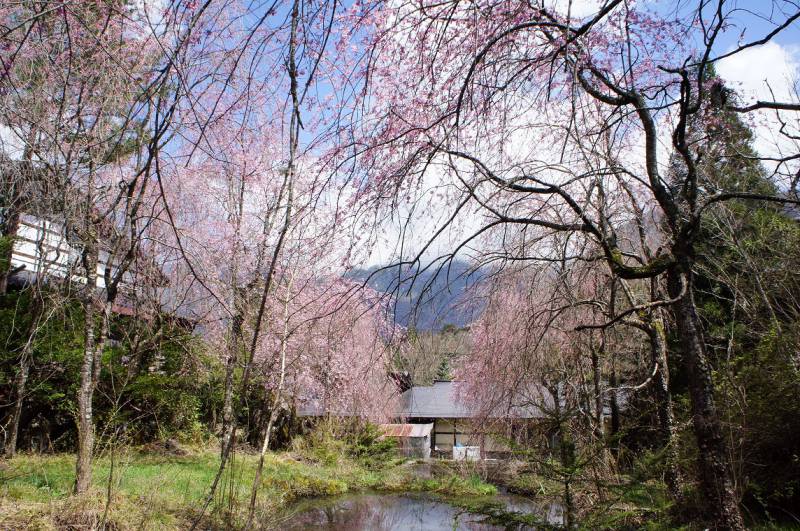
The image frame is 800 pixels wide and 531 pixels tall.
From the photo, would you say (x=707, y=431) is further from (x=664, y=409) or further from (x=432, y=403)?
(x=432, y=403)

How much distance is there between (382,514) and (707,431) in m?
8.64

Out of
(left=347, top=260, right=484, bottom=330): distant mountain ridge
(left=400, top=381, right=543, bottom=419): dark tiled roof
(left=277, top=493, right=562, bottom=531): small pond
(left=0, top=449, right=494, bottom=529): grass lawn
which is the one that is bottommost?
(left=277, top=493, right=562, bottom=531): small pond

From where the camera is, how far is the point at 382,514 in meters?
11.0

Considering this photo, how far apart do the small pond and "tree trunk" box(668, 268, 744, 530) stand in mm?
5278

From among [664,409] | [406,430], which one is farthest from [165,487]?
[406,430]

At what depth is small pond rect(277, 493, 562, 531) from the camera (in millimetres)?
9516

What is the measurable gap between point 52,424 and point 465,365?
34.2 ft

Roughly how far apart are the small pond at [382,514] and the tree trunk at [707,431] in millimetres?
5278

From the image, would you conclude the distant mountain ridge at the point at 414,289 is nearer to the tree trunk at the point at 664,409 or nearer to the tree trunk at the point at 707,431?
the tree trunk at the point at 707,431

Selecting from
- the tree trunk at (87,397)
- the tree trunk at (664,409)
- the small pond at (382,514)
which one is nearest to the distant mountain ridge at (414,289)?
the tree trunk at (664,409)

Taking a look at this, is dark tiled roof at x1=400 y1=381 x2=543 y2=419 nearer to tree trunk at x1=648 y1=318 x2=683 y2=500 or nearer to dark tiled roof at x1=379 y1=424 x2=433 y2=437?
dark tiled roof at x1=379 y1=424 x2=433 y2=437

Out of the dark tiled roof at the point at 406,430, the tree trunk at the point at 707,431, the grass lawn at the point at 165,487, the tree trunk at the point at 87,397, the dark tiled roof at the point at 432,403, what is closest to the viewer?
the tree trunk at the point at 707,431

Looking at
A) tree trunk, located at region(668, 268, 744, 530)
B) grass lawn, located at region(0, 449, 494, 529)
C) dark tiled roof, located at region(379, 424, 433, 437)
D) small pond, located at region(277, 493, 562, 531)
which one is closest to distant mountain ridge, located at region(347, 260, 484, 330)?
tree trunk, located at region(668, 268, 744, 530)

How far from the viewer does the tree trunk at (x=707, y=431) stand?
3547mm
